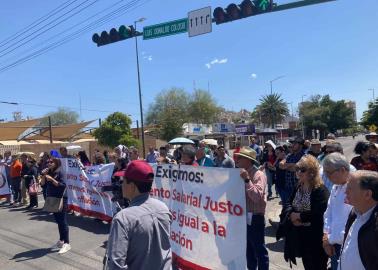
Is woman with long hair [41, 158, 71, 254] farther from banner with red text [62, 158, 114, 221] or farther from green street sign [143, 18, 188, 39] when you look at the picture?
green street sign [143, 18, 188, 39]

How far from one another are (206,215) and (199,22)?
27.9ft

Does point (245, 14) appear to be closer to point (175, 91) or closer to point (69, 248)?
point (69, 248)

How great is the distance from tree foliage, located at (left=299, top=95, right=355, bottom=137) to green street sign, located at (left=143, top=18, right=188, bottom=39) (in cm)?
9477

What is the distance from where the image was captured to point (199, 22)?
12375 mm

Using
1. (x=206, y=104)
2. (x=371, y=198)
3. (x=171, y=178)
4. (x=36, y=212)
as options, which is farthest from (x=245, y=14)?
(x=206, y=104)

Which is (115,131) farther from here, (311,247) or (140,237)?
(140,237)

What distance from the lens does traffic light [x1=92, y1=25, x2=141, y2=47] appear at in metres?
13.9

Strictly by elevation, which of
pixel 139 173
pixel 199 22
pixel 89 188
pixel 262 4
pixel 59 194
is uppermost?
pixel 262 4

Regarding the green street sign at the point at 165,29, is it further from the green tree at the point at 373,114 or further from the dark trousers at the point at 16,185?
the green tree at the point at 373,114

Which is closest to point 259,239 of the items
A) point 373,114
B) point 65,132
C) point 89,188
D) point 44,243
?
point 44,243

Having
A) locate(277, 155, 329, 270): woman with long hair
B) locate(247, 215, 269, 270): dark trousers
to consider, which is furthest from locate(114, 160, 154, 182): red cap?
locate(247, 215, 269, 270): dark trousers

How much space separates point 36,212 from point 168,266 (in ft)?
32.6

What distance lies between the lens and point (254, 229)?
206 inches

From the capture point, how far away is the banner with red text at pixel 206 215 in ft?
15.4
